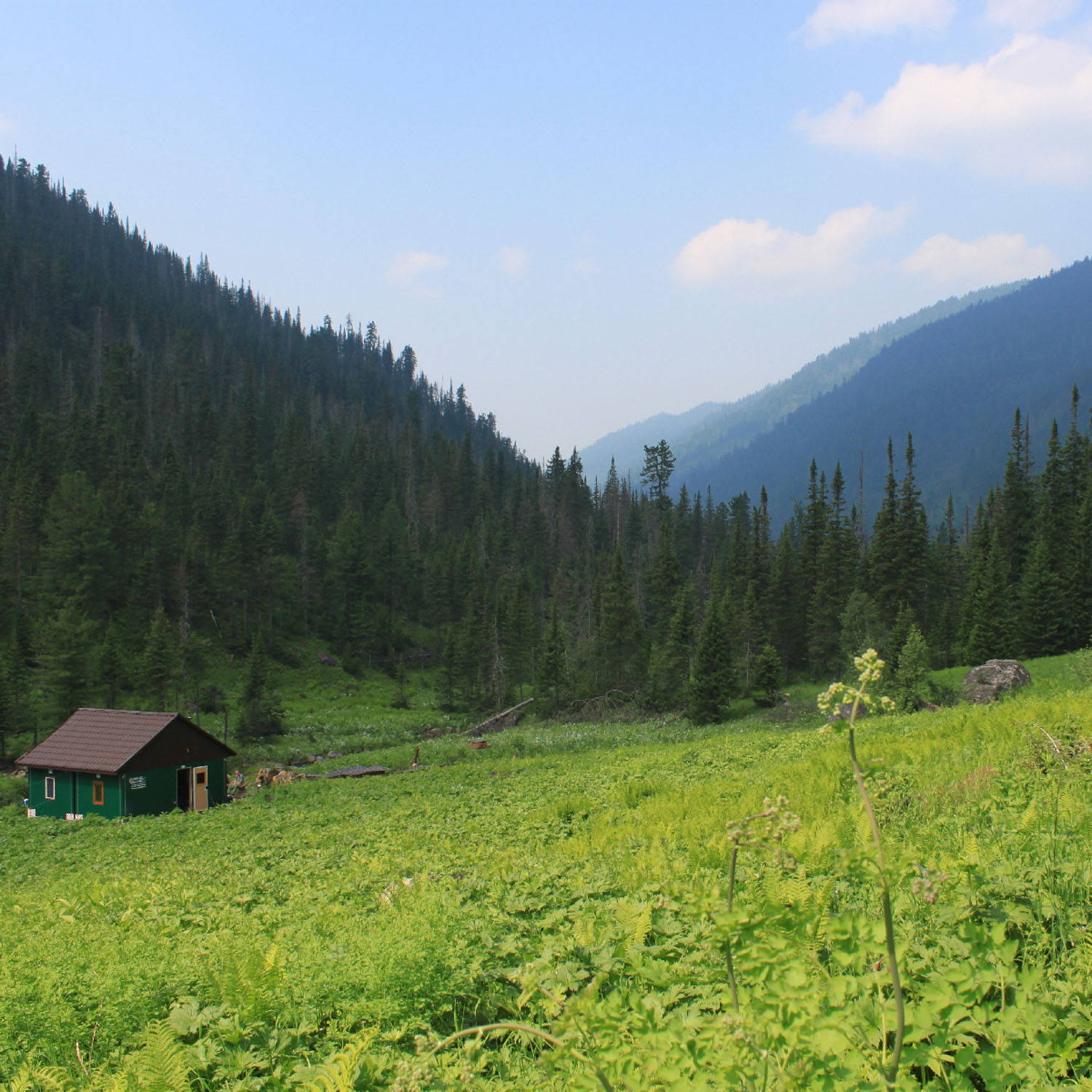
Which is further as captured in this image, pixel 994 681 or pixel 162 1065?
pixel 994 681

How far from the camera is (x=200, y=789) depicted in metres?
28.3

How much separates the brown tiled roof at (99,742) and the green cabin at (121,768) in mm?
32

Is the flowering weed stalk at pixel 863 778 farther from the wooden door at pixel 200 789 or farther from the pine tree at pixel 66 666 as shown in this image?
the pine tree at pixel 66 666

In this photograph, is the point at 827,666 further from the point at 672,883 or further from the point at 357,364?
the point at 357,364

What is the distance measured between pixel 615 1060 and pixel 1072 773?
8.52 m

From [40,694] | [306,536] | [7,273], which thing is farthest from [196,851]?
[7,273]

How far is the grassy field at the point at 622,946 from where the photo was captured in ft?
9.30

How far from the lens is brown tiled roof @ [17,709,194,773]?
26328mm

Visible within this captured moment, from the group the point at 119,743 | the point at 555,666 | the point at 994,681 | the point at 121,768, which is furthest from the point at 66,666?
the point at 994,681

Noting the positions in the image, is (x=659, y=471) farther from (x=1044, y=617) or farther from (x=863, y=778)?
(x=863, y=778)

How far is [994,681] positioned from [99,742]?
1399 inches

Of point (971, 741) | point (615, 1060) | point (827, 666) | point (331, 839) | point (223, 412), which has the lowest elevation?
point (827, 666)

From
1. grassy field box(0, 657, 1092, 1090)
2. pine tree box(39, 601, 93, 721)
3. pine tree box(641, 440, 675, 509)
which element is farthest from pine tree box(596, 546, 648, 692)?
pine tree box(641, 440, 675, 509)

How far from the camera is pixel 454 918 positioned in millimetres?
6277
